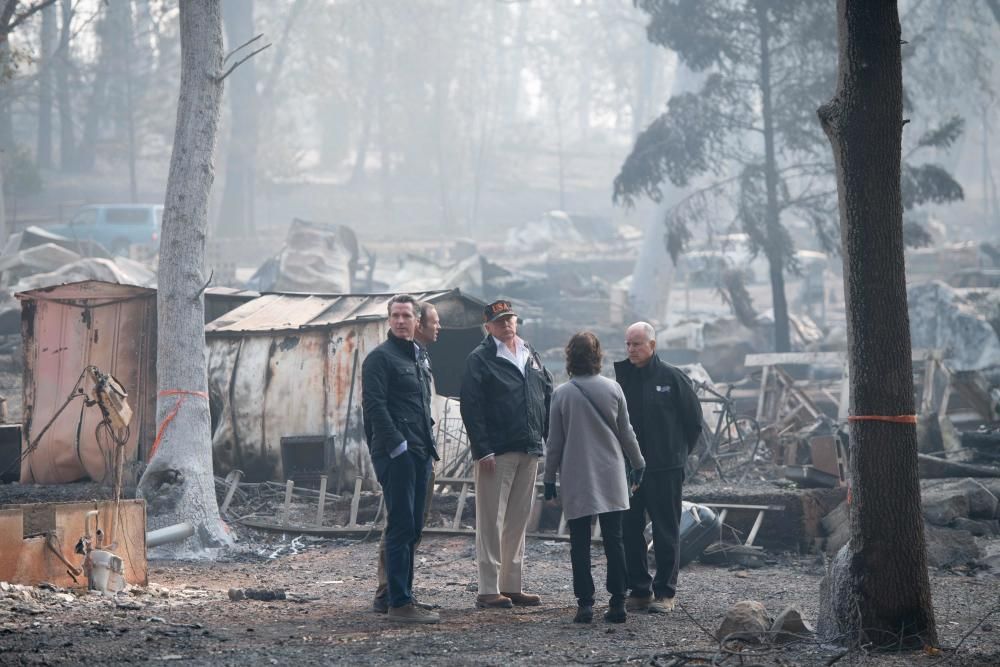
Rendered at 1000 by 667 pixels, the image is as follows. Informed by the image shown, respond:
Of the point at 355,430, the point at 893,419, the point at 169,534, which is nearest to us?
the point at 893,419

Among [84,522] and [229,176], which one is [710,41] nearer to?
[84,522]

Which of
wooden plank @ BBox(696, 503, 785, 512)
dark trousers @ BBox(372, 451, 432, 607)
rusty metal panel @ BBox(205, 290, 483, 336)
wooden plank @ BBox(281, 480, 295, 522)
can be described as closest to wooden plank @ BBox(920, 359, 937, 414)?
wooden plank @ BBox(696, 503, 785, 512)

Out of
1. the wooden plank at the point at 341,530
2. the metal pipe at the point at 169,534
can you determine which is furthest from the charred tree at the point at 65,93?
the metal pipe at the point at 169,534

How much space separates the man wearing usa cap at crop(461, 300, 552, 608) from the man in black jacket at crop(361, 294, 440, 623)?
0.36m

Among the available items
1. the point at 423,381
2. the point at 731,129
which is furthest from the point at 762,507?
the point at 731,129

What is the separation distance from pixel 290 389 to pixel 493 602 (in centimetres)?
667

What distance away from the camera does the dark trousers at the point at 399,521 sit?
654cm

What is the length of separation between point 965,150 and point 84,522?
204ft

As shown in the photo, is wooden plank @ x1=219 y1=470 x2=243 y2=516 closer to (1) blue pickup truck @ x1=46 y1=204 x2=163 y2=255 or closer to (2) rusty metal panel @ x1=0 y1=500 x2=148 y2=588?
(2) rusty metal panel @ x1=0 y1=500 x2=148 y2=588

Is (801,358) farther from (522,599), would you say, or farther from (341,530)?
(522,599)

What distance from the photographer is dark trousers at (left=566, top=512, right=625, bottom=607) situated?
6.59 metres

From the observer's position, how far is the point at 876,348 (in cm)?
593

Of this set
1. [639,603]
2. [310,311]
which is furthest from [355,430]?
[639,603]

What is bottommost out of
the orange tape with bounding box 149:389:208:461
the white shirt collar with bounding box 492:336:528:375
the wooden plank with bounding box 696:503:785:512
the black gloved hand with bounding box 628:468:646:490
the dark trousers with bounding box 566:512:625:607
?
the wooden plank with bounding box 696:503:785:512
